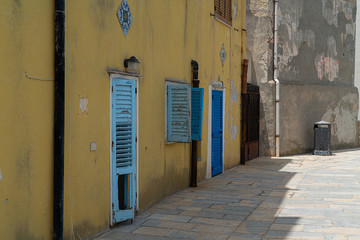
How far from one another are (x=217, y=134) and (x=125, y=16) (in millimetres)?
5245

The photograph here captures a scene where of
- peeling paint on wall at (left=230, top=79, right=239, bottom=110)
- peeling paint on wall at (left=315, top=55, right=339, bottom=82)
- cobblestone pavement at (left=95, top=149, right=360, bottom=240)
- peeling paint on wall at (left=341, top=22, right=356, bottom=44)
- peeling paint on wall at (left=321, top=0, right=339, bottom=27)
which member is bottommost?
cobblestone pavement at (left=95, top=149, right=360, bottom=240)

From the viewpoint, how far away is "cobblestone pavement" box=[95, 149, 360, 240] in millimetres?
6141

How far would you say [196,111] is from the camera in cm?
894

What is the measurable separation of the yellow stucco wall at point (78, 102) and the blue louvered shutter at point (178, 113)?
20 cm

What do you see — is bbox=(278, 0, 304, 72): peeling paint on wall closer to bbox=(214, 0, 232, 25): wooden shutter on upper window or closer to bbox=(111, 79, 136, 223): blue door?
bbox=(214, 0, 232, 25): wooden shutter on upper window

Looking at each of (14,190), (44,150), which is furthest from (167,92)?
(14,190)

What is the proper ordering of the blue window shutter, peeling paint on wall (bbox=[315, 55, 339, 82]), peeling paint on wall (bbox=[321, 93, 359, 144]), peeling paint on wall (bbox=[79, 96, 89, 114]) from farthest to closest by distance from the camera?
1. peeling paint on wall (bbox=[321, 93, 359, 144])
2. peeling paint on wall (bbox=[315, 55, 339, 82])
3. the blue window shutter
4. peeling paint on wall (bbox=[79, 96, 89, 114])

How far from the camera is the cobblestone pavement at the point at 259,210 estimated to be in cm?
614

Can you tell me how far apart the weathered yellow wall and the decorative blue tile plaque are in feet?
5.34

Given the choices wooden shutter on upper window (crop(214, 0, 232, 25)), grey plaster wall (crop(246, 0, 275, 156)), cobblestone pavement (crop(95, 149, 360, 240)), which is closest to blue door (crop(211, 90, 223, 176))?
cobblestone pavement (crop(95, 149, 360, 240))

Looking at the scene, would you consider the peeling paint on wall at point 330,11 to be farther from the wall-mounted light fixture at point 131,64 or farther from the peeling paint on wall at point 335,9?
the wall-mounted light fixture at point 131,64

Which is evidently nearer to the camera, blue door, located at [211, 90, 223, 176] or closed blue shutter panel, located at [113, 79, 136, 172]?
closed blue shutter panel, located at [113, 79, 136, 172]

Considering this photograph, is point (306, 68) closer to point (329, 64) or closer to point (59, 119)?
point (329, 64)

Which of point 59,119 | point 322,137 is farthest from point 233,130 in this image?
point 59,119
